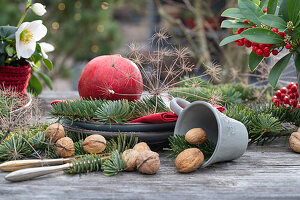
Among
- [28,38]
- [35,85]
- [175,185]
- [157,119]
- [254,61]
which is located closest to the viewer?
[175,185]

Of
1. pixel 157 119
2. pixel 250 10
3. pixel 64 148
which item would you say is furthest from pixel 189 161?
pixel 250 10

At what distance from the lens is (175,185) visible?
50 centimetres

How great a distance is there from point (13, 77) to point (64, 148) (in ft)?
1.42

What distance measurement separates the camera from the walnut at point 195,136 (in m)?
0.59

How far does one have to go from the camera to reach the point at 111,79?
2.32ft

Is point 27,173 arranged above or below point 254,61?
below

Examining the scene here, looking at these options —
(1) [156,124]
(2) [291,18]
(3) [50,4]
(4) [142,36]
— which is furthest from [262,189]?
(4) [142,36]

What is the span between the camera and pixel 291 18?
0.65m

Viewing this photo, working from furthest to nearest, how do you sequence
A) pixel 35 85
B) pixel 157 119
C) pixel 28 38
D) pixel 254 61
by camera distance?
pixel 35 85 < pixel 28 38 < pixel 254 61 < pixel 157 119

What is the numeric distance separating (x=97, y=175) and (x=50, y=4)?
1764 mm

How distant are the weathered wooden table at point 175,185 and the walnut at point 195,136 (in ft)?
0.17

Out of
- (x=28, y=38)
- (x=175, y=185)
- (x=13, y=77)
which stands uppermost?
(x=28, y=38)

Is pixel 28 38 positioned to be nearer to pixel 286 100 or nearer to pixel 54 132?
pixel 54 132

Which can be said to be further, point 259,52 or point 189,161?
point 259,52
